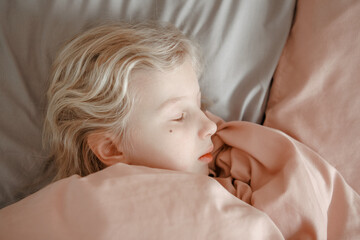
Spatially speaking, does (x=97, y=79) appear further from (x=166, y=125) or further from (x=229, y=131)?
(x=229, y=131)

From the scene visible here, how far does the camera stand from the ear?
909 mm

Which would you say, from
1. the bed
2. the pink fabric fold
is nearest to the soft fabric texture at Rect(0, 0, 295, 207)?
the bed

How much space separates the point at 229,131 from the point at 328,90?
308 millimetres

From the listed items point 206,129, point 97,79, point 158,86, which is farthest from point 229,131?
point 97,79

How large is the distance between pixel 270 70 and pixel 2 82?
0.85 metres

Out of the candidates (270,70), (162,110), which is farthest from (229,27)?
(162,110)

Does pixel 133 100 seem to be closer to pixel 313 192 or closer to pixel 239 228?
pixel 239 228

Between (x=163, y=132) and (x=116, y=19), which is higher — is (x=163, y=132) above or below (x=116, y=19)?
below

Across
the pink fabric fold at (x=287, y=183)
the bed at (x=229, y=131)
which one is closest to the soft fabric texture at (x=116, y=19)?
the bed at (x=229, y=131)

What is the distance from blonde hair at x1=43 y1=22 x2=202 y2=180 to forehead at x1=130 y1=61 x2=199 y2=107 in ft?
0.05

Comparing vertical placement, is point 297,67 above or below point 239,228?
above

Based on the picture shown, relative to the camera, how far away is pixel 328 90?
3.11 ft

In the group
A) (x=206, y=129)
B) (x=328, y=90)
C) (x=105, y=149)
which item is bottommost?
(x=105, y=149)

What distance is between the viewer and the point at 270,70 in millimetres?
1061
